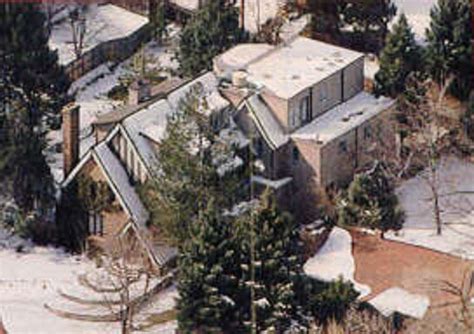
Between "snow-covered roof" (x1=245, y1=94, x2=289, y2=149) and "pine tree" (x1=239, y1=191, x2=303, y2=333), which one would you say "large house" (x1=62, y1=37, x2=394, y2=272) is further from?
"pine tree" (x1=239, y1=191, x2=303, y2=333)

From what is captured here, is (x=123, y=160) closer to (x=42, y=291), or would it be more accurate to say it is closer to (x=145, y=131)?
(x=145, y=131)

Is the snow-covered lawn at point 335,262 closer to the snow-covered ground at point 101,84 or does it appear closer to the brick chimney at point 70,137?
the brick chimney at point 70,137

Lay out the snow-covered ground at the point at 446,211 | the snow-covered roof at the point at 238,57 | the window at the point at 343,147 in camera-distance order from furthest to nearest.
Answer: the snow-covered roof at the point at 238,57
the window at the point at 343,147
the snow-covered ground at the point at 446,211

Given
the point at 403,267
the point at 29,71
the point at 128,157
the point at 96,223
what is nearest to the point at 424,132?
the point at 403,267

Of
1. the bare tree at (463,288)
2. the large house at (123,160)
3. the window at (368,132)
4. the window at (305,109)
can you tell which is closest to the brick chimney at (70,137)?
the large house at (123,160)

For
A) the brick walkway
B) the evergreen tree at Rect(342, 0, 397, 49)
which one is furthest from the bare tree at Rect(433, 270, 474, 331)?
the evergreen tree at Rect(342, 0, 397, 49)

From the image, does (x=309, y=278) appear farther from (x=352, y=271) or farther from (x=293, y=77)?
(x=293, y=77)

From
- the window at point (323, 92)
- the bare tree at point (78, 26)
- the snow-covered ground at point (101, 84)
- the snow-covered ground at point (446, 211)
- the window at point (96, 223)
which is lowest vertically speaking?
the snow-covered ground at point (446, 211)
